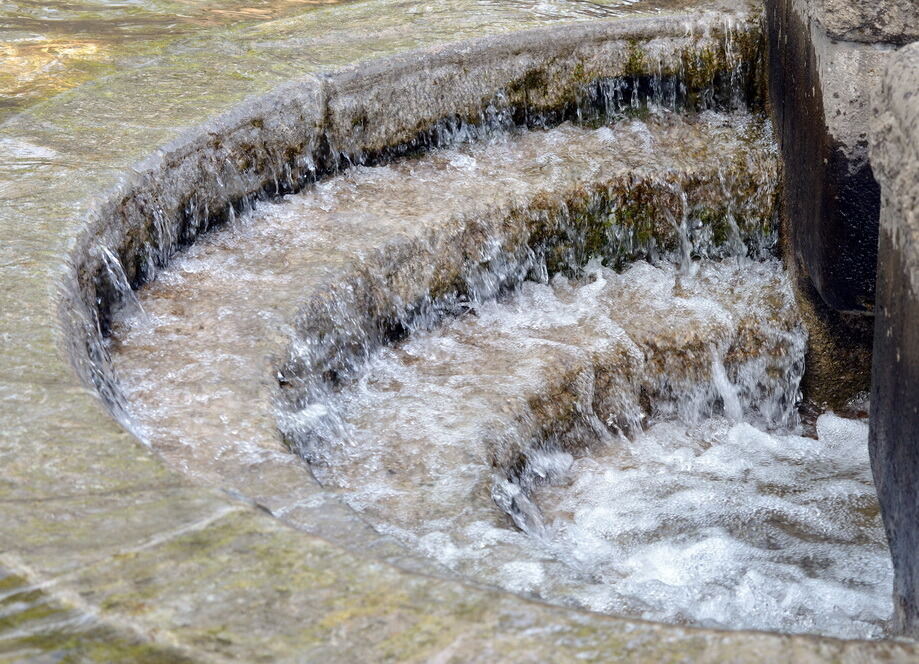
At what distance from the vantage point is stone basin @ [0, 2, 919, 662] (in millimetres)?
1549

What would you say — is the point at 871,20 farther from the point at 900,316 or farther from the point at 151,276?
the point at 151,276

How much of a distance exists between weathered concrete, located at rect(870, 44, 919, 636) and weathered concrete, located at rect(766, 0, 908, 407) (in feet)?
3.91

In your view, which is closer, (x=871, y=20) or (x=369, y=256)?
(x=871, y=20)

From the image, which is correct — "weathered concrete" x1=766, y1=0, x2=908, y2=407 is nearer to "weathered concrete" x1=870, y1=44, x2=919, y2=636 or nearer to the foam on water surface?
the foam on water surface

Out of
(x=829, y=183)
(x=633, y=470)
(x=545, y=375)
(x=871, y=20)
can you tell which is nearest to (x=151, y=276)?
(x=545, y=375)

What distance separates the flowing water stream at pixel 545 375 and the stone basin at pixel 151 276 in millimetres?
195

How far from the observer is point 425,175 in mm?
4547

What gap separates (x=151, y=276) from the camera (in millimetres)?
3656

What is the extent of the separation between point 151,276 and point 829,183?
7.56ft

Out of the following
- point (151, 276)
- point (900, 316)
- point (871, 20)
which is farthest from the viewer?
point (151, 276)

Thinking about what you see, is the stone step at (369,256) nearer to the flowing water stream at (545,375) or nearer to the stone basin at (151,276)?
the flowing water stream at (545,375)

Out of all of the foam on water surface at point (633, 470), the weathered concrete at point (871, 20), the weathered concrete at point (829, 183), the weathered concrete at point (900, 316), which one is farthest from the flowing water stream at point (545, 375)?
the weathered concrete at point (871, 20)

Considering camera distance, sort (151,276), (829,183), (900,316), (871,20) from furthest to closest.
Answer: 1. (829,183)
2. (151,276)
3. (871,20)
4. (900,316)

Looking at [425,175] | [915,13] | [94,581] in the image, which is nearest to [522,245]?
[425,175]
